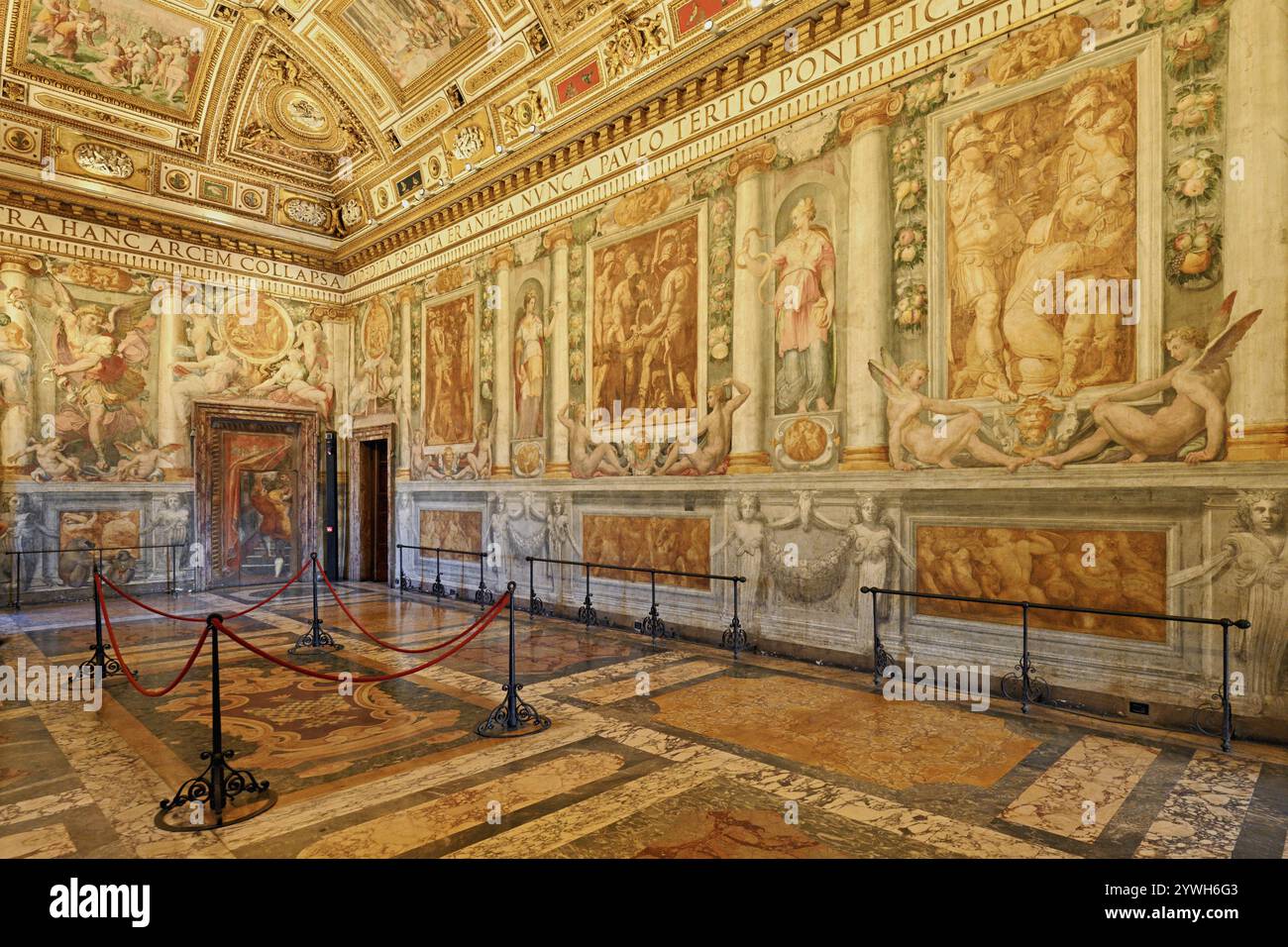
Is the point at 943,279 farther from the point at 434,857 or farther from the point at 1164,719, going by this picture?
the point at 434,857

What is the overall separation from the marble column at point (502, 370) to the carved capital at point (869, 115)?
20.8 ft

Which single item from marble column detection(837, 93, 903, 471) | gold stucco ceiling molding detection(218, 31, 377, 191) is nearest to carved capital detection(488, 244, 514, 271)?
gold stucco ceiling molding detection(218, 31, 377, 191)

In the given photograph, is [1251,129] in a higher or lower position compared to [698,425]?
higher

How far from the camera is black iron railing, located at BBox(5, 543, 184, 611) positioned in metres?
12.4

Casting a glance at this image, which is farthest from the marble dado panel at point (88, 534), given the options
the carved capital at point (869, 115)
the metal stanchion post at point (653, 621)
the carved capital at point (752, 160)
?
the carved capital at point (869, 115)

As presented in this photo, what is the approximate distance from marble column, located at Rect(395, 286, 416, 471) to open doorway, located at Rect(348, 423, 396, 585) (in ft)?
2.66

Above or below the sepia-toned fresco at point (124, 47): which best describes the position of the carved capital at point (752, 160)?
below

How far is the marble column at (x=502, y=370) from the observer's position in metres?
12.6

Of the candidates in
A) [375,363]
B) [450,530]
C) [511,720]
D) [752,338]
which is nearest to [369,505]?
[375,363]

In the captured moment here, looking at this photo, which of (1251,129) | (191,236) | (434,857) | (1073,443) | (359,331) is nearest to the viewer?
(434,857)

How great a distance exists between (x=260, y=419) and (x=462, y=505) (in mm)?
5515

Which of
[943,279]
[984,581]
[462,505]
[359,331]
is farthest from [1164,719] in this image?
[359,331]

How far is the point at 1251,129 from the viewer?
5605 millimetres

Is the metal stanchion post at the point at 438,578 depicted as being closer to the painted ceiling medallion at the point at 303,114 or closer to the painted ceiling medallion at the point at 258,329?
the painted ceiling medallion at the point at 258,329
